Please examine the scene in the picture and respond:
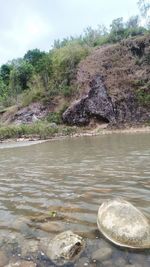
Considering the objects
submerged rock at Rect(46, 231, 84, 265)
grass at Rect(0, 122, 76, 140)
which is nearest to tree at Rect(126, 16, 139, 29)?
grass at Rect(0, 122, 76, 140)

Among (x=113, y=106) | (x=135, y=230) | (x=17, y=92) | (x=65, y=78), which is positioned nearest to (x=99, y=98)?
(x=113, y=106)

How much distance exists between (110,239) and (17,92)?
47.1 meters

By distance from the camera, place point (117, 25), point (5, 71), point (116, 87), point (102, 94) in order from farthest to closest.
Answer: point (5, 71), point (117, 25), point (116, 87), point (102, 94)

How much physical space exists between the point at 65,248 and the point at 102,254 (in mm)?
467

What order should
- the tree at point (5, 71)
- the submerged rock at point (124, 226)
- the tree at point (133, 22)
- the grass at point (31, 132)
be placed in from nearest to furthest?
the submerged rock at point (124, 226), the grass at point (31, 132), the tree at point (133, 22), the tree at point (5, 71)

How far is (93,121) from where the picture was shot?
122 feet

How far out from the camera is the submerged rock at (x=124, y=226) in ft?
13.9

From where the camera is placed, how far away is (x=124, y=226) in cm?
444

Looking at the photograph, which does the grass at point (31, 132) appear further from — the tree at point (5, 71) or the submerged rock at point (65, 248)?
the tree at point (5, 71)

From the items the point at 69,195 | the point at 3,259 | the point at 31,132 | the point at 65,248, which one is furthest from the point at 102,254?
the point at 31,132

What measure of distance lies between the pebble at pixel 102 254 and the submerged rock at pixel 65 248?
206 millimetres

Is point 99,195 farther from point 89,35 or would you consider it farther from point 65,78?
point 89,35

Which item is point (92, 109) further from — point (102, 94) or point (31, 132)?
point (31, 132)

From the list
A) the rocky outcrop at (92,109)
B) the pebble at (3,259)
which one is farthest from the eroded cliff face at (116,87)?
the pebble at (3,259)
